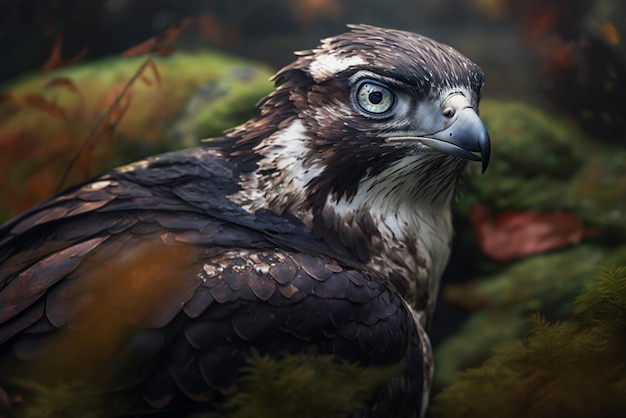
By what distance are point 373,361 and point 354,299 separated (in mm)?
189

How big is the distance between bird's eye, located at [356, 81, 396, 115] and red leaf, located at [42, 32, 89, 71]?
4.76 ft

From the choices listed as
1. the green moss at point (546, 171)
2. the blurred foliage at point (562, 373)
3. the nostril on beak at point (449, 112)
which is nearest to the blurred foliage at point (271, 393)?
the blurred foliage at point (562, 373)

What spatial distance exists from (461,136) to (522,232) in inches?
53.4

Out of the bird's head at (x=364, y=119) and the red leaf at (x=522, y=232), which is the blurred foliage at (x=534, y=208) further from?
the bird's head at (x=364, y=119)

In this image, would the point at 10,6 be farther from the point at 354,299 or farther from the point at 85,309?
the point at 354,299

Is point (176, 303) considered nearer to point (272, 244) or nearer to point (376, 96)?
point (272, 244)

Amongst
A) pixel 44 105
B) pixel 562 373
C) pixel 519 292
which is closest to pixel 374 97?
pixel 562 373

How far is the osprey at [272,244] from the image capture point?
1.82 metres

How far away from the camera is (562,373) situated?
5.14ft

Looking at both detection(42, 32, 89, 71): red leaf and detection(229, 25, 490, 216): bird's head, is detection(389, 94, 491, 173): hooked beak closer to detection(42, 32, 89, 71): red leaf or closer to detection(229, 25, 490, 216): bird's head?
detection(229, 25, 490, 216): bird's head

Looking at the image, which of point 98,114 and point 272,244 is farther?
point 98,114

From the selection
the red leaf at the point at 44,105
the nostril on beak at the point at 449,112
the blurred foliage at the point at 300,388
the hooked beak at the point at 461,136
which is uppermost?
the nostril on beak at the point at 449,112

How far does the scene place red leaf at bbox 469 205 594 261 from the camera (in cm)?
313

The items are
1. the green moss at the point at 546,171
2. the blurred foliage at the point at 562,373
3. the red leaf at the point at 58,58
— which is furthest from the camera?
the green moss at the point at 546,171
